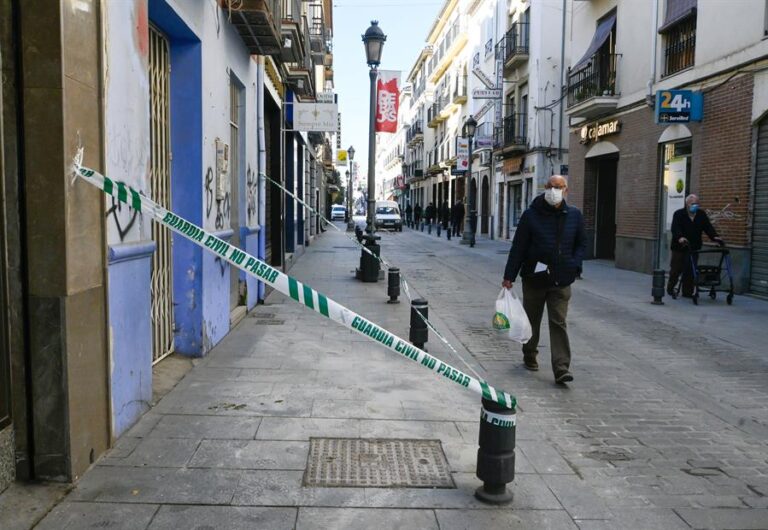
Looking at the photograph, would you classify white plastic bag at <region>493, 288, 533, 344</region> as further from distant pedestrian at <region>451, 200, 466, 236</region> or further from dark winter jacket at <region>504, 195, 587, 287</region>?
distant pedestrian at <region>451, 200, 466, 236</region>

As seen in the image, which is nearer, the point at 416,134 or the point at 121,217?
the point at 121,217

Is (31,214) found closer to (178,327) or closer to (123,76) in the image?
(123,76)

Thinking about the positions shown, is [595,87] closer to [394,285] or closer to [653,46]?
[653,46]

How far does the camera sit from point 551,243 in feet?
19.9

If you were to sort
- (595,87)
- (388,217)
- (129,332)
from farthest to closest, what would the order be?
(388,217)
(595,87)
(129,332)

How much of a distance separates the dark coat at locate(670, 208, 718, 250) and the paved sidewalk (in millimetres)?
2719

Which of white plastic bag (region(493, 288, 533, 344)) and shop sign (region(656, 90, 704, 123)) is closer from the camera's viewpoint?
white plastic bag (region(493, 288, 533, 344))

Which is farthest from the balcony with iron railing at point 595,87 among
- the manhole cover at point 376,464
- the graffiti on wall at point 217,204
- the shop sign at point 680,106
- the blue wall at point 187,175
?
the manhole cover at point 376,464

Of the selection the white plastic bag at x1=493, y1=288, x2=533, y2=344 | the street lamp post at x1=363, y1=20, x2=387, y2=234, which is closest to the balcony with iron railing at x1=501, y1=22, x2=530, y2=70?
the street lamp post at x1=363, y1=20, x2=387, y2=234

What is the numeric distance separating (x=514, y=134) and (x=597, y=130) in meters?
9.72

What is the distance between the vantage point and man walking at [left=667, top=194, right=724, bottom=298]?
11523 mm

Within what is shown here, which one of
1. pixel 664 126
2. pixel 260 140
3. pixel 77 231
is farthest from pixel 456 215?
pixel 77 231

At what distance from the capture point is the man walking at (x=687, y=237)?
454 inches

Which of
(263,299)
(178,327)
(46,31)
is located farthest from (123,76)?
(263,299)
